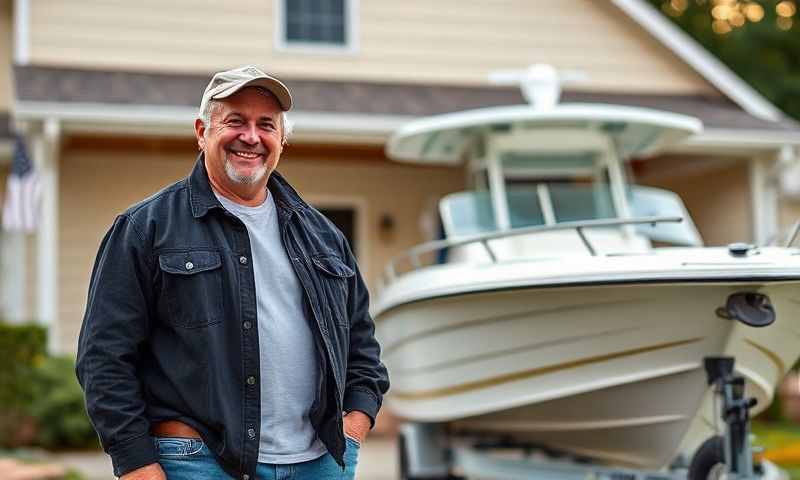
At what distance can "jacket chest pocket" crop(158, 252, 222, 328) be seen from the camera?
3.02 m

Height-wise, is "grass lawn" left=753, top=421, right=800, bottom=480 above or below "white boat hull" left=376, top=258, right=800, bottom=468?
below

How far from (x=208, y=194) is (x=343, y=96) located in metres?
9.56

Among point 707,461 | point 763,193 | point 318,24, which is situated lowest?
point 707,461

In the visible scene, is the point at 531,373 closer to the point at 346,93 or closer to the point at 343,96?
the point at 343,96

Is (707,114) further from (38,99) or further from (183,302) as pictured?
(183,302)

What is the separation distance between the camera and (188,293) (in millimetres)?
3021

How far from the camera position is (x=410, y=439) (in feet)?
26.5

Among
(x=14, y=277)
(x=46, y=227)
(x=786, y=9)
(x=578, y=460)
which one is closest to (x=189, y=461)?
(x=578, y=460)

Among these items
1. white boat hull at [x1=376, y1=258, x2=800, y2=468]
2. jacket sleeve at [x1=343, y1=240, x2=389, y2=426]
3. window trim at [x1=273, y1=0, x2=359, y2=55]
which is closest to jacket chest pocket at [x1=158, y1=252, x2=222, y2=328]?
jacket sleeve at [x1=343, y1=240, x2=389, y2=426]

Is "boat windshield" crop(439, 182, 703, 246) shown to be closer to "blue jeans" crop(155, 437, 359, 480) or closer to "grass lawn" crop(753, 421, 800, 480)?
"grass lawn" crop(753, 421, 800, 480)

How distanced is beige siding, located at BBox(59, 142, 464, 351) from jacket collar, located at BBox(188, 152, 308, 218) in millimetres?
10013

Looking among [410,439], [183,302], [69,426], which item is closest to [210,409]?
[183,302]

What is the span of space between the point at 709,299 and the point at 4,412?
712 centimetres

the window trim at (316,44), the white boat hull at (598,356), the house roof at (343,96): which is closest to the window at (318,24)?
the window trim at (316,44)
